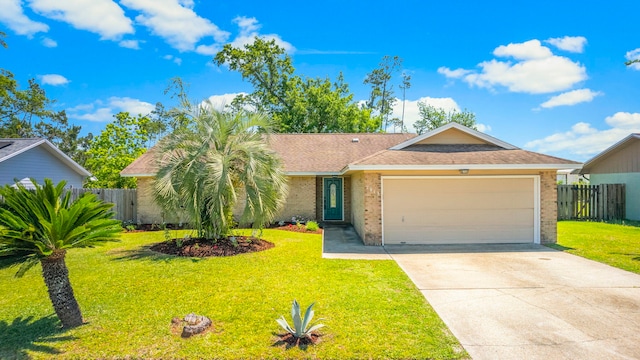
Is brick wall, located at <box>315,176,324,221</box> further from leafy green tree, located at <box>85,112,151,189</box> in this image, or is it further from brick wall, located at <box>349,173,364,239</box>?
leafy green tree, located at <box>85,112,151,189</box>

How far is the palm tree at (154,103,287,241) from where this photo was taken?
9.24m

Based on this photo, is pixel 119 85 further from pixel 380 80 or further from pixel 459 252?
pixel 459 252

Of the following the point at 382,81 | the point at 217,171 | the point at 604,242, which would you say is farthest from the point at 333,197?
the point at 382,81

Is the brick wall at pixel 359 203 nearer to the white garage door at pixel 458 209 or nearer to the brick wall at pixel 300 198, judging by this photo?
the white garage door at pixel 458 209

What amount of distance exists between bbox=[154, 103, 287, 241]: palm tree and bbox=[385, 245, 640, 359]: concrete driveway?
4087mm

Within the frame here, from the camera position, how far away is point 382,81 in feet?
113

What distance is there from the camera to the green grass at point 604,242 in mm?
8719

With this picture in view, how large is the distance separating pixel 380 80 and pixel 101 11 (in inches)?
1013

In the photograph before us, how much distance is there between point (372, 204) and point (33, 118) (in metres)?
42.4

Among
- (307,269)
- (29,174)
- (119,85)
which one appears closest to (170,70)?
(119,85)

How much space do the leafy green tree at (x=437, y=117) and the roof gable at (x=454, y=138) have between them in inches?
1004

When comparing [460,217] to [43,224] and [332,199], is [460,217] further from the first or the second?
[43,224]

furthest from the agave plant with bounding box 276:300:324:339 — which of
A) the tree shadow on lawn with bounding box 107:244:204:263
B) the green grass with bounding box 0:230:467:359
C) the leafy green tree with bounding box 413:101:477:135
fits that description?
the leafy green tree with bounding box 413:101:477:135

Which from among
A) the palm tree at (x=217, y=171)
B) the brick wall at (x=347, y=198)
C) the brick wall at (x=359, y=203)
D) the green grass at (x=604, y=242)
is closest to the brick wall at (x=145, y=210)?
the palm tree at (x=217, y=171)
